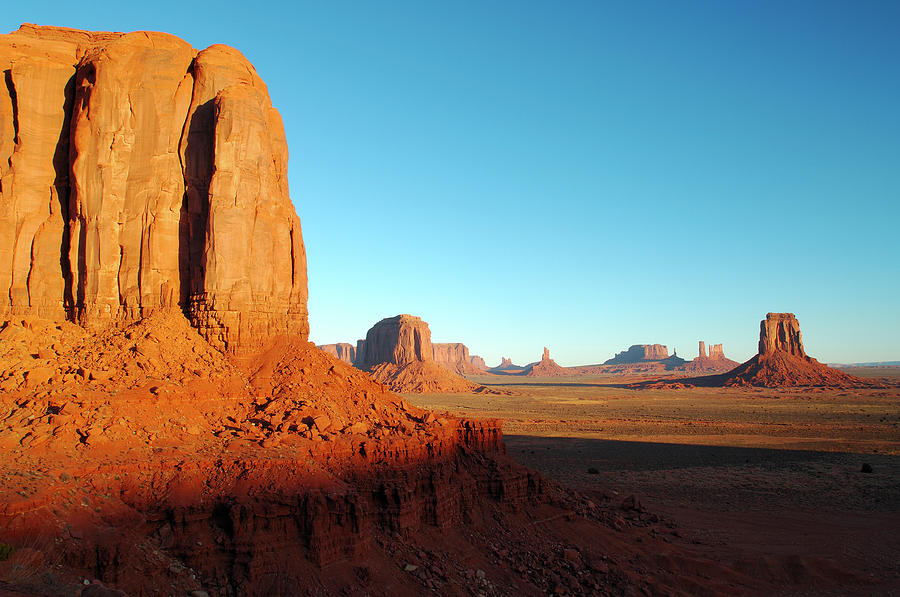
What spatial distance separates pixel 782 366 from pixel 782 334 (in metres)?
10.5

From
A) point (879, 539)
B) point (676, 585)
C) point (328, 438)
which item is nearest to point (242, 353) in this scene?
point (328, 438)

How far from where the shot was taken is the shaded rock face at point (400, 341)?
146250mm

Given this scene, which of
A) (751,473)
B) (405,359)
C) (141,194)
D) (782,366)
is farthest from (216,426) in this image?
(782,366)

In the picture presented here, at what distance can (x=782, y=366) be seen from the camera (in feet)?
482

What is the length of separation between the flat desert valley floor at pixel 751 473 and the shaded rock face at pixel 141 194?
16.6 m

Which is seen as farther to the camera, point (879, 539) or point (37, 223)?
point (879, 539)

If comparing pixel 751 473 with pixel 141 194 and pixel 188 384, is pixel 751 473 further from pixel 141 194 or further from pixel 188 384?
pixel 141 194

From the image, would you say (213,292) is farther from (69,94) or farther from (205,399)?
(69,94)

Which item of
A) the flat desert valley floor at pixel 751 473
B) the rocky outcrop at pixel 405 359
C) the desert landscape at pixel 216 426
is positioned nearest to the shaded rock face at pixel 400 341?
the rocky outcrop at pixel 405 359

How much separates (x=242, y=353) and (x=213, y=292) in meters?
2.02

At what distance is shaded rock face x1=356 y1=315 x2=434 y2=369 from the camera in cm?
14625

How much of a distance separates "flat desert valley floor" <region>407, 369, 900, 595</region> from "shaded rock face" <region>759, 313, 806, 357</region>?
71.9 metres

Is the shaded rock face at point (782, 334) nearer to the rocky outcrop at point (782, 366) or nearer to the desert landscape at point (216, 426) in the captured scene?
the rocky outcrop at point (782, 366)

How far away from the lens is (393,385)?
427 feet
